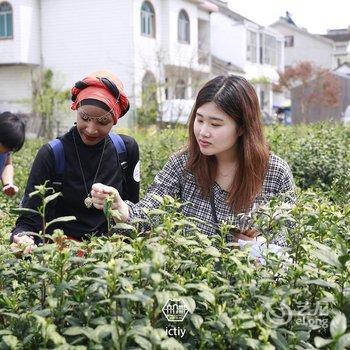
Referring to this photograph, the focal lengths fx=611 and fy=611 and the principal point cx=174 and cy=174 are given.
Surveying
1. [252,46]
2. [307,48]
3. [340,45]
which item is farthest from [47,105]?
[340,45]

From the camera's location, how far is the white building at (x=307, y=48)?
46.0m

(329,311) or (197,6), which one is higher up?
(197,6)

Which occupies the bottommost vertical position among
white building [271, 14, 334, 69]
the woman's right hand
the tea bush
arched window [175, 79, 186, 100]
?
the tea bush

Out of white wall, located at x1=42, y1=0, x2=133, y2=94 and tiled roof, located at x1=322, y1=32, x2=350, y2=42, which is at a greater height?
tiled roof, located at x1=322, y1=32, x2=350, y2=42

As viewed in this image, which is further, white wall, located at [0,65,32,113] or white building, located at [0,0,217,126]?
white wall, located at [0,65,32,113]

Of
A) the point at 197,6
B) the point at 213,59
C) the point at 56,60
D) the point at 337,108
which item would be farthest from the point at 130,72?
the point at 337,108

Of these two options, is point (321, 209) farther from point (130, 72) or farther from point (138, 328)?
point (130, 72)

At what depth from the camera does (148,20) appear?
2212 centimetres

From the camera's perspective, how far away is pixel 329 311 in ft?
4.82

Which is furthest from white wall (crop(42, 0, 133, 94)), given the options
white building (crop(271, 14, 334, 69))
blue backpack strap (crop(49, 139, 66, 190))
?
white building (crop(271, 14, 334, 69))

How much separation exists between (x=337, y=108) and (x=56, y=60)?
1485 centimetres

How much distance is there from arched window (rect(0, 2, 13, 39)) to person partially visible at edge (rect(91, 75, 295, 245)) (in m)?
20.2

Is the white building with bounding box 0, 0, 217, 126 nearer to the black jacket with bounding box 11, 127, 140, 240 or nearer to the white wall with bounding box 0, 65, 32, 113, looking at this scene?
the white wall with bounding box 0, 65, 32, 113

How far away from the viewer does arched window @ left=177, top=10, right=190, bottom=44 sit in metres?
24.0
